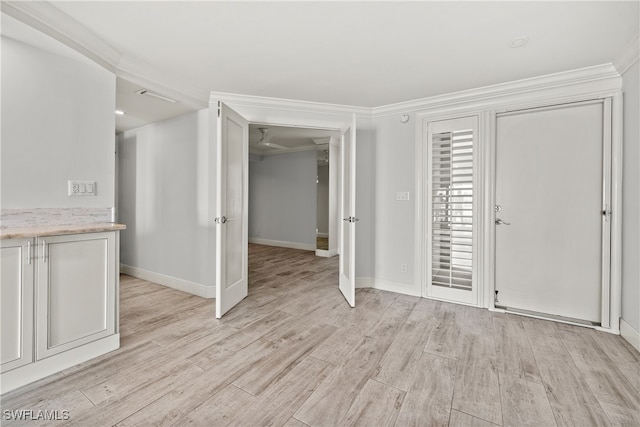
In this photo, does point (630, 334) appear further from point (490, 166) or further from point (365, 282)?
point (365, 282)

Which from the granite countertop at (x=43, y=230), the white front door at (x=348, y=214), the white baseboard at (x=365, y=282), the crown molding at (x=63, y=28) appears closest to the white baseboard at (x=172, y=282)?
the granite countertop at (x=43, y=230)

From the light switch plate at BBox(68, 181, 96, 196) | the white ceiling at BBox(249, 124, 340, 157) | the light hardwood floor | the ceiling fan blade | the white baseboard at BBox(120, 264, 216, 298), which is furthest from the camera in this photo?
the ceiling fan blade

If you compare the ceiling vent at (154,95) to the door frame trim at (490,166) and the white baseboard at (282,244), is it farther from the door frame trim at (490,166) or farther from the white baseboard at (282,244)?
the white baseboard at (282,244)

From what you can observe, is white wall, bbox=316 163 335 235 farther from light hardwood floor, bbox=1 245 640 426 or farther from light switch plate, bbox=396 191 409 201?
light hardwood floor, bbox=1 245 640 426

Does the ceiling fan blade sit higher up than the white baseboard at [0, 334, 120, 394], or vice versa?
the ceiling fan blade

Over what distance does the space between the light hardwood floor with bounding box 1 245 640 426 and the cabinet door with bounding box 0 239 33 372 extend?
0.22m

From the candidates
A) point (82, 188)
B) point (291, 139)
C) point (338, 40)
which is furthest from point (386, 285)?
point (291, 139)

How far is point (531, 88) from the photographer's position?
279 cm

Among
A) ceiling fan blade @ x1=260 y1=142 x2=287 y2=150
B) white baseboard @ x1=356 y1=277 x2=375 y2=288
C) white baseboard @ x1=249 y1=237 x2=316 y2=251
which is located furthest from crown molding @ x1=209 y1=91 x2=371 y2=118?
white baseboard @ x1=249 y1=237 x2=316 y2=251

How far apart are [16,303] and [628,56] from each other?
4734 millimetres

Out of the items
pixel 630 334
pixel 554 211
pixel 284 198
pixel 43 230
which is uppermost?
pixel 284 198

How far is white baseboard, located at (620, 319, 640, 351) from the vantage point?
2191mm

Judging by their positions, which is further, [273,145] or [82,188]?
[273,145]

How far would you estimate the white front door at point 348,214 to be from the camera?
3.06 m
